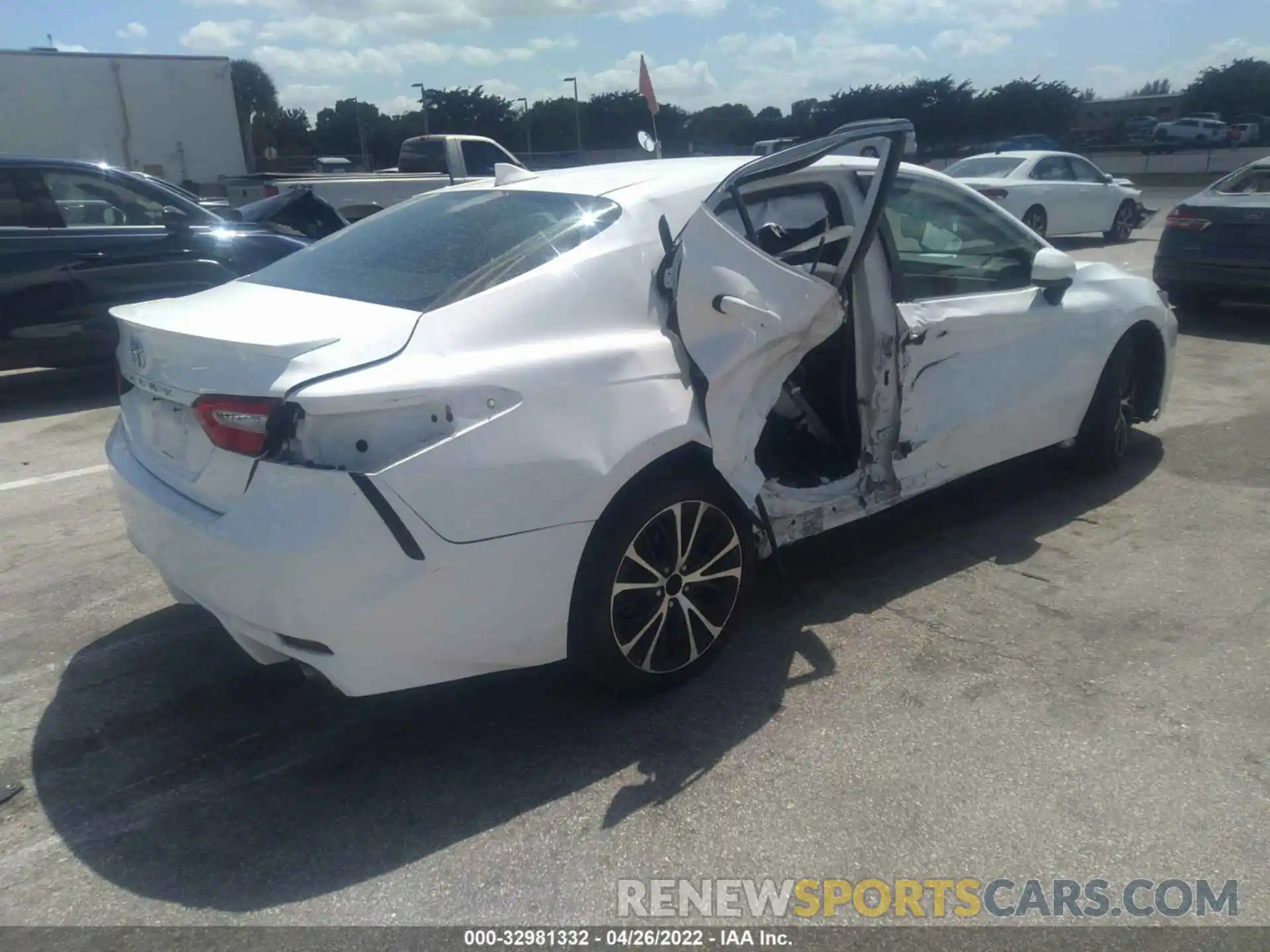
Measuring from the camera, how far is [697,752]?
10.5 feet

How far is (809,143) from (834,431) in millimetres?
1225

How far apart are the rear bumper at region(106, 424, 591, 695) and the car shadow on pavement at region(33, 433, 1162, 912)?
36 centimetres

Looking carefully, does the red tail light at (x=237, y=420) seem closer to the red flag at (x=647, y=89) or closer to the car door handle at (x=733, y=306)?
the car door handle at (x=733, y=306)

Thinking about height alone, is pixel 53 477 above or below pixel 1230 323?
above

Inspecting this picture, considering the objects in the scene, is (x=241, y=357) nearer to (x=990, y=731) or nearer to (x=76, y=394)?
(x=990, y=731)

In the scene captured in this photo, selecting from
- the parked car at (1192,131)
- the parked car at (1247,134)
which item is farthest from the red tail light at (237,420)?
the parked car at (1192,131)

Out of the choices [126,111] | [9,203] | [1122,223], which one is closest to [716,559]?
[9,203]

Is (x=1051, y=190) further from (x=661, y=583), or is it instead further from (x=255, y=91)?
(x=255, y=91)

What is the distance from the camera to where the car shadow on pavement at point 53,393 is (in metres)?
7.89

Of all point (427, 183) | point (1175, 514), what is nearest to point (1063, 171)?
point (427, 183)

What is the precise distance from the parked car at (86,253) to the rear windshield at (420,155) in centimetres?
727

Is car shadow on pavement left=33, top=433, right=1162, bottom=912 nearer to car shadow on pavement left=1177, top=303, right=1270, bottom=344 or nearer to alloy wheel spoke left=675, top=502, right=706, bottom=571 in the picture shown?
alloy wheel spoke left=675, top=502, right=706, bottom=571

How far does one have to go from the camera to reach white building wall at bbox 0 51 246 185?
29656 mm

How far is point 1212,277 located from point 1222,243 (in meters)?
0.30
